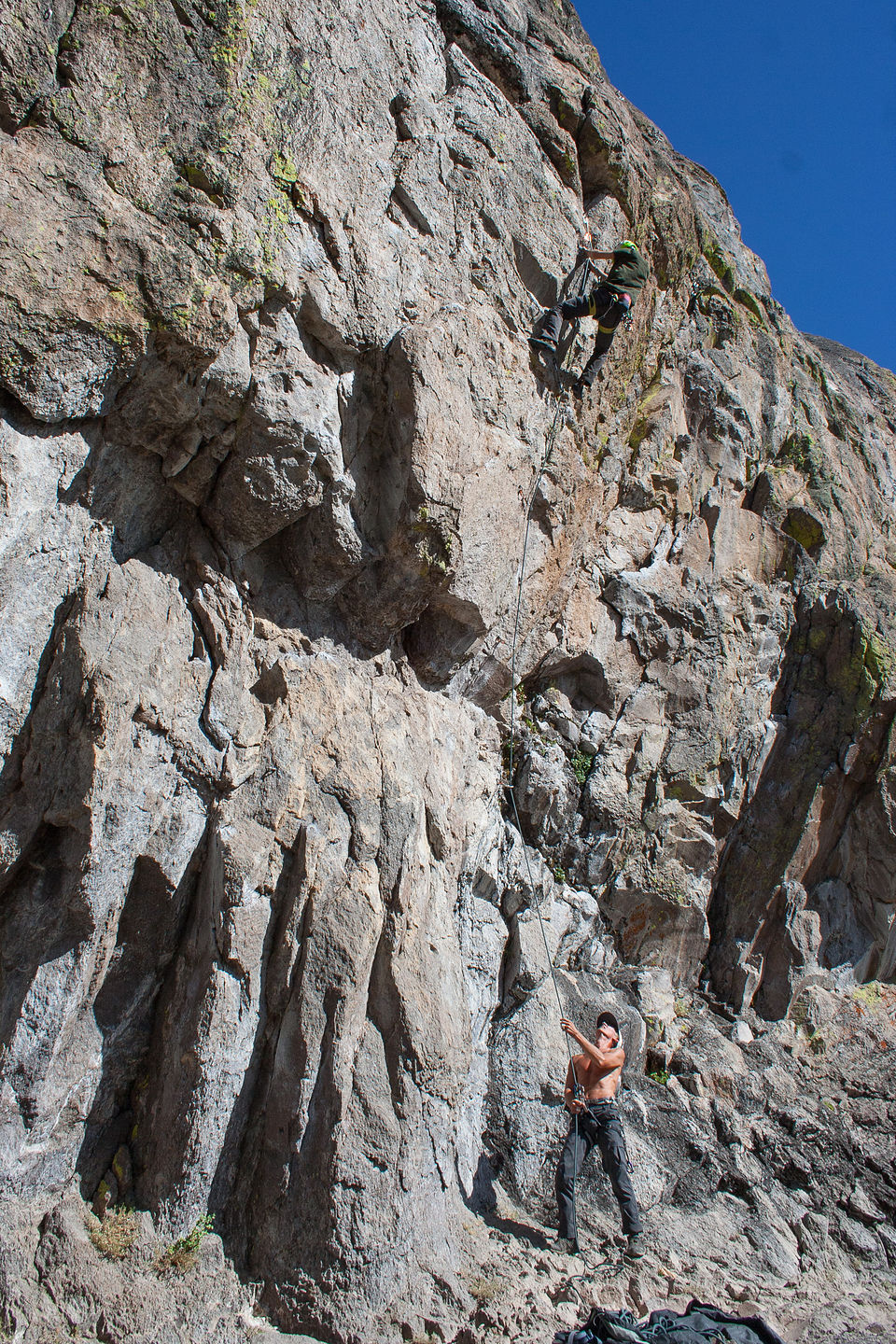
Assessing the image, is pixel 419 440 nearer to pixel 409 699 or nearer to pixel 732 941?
pixel 409 699

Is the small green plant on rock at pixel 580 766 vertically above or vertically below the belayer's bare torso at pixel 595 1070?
above

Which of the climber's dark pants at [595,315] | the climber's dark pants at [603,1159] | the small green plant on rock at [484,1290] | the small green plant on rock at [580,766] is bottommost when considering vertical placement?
the small green plant on rock at [484,1290]

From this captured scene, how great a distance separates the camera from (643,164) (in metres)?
9.36

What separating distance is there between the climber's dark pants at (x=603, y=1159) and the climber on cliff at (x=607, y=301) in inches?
267

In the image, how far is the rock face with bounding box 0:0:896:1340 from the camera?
5.16 metres

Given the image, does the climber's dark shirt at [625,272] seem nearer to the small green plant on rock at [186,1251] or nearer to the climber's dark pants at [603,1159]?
the climber's dark pants at [603,1159]

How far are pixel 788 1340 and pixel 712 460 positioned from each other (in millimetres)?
8949

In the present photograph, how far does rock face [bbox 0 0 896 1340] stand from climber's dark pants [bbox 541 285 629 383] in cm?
32

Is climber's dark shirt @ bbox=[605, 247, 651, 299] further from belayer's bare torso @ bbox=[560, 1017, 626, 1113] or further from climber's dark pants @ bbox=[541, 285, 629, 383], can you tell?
belayer's bare torso @ bbox=[560, 1017, 626, 1113]

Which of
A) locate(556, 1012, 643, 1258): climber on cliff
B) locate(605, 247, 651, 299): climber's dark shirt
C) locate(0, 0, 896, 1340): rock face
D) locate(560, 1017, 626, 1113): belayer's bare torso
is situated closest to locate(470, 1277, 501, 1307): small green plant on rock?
locate(0, 0, 896, 1340): rock face

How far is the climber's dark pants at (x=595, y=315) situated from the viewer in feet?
25.6

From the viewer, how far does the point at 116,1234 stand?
16.6 feet

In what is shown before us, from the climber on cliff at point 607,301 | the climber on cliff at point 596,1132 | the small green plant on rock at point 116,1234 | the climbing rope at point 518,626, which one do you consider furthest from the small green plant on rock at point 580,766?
the small green plant on rock at point 116,1234

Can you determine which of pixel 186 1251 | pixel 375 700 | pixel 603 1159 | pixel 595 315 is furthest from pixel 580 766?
pixel 186 1251
